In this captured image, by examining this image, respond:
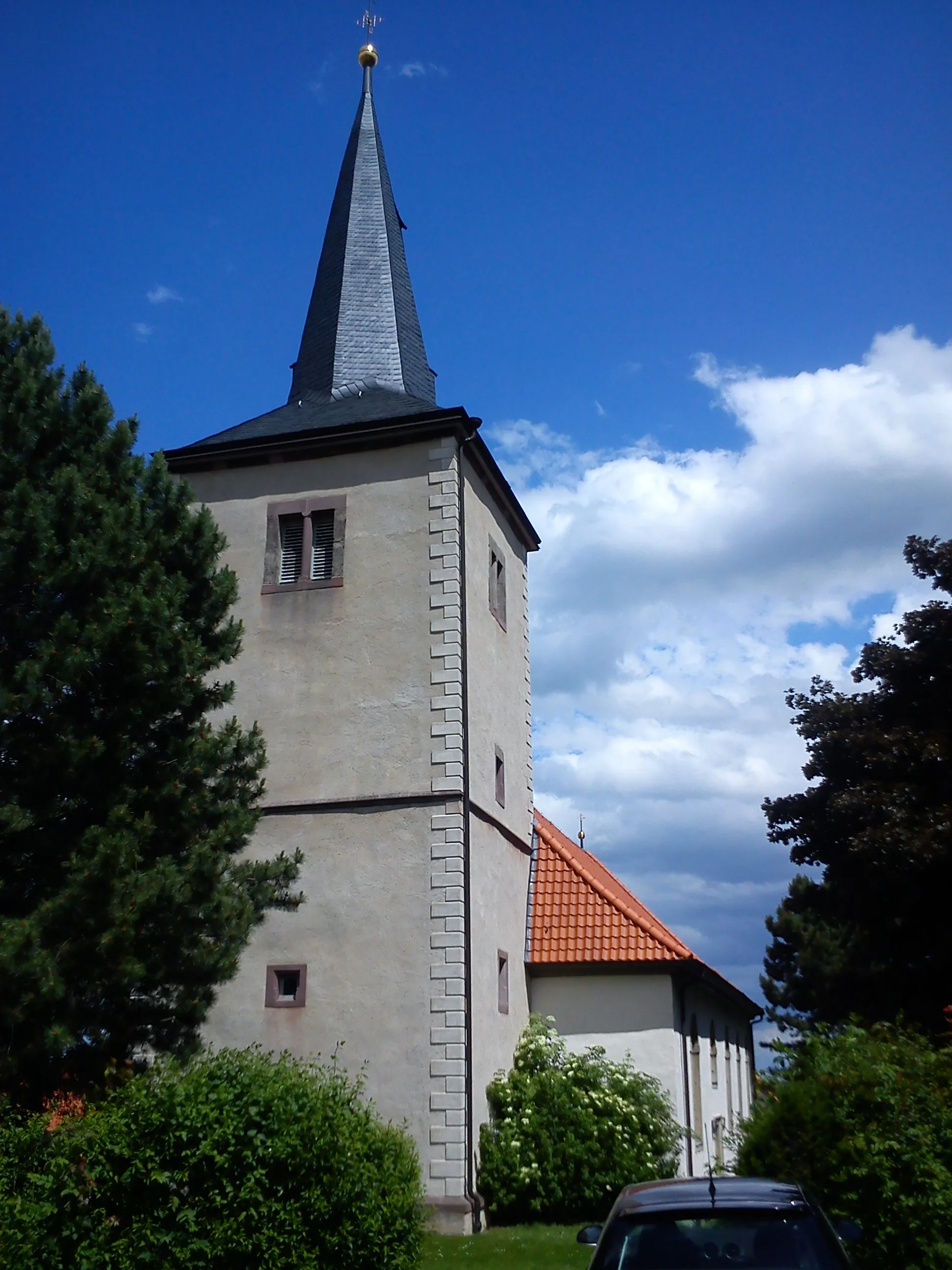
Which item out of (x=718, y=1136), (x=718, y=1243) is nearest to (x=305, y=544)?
(x=718, y=1243)

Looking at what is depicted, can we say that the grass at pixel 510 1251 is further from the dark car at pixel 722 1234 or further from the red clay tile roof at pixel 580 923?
the dark car at pixel 722 1234

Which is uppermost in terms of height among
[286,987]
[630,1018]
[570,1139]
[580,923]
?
[580,923]

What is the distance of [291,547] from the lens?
784 inches

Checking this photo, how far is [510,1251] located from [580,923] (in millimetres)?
7171

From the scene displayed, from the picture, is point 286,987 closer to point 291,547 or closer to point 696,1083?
point 291,547

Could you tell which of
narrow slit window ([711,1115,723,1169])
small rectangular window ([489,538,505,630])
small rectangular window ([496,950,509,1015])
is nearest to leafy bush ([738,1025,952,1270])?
small rectangular window ([496,950,509,1015])

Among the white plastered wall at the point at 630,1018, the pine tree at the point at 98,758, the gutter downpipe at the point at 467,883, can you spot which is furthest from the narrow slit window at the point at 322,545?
the white plastered wall at the point at 630,1018

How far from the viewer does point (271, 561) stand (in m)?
19.7

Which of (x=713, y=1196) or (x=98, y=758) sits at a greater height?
(x=98, y=758)

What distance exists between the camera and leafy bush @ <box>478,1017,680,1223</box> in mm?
16641

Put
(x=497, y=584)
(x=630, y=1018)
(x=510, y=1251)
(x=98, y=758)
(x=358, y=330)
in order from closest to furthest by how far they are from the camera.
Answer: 1. (x=98, y=758)
2. (x=510, y=1251)
3. (x=630, y=1018)
4. (x=497, y=584)
5. (x=358, y=330)

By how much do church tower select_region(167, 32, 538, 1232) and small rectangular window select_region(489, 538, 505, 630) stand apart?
6 centimetres

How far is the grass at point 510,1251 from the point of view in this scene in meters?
13.1

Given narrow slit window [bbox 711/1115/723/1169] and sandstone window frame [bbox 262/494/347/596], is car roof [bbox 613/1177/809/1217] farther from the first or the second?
narrow slit window [bbox 711/1115/723/1169]
